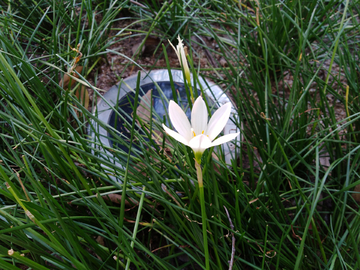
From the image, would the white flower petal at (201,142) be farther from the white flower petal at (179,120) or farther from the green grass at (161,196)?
the green grass at (161,196)

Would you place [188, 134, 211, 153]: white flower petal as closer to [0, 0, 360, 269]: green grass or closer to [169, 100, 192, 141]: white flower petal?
[169, 100, 192, 141]: white flower petal

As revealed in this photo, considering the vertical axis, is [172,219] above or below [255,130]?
below

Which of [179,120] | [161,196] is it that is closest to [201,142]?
[179,120]

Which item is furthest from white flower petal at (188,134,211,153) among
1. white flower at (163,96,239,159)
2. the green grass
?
→ the green grass

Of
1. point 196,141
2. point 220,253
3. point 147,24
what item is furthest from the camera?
point 147,24

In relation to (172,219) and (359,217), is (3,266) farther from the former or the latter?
(359,217)

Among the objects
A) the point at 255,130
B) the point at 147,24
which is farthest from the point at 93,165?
the point at 147,24
